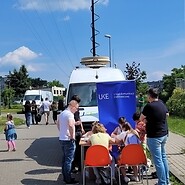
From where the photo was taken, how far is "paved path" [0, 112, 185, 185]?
9086mm

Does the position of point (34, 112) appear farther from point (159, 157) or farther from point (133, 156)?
point (159, 157)

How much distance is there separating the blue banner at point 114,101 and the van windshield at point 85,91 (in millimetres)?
3076

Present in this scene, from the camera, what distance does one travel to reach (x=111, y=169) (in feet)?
26.8

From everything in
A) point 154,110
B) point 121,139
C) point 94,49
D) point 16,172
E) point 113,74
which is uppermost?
point 94,49

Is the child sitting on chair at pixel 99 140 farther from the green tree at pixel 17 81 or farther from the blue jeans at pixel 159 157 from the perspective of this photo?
the green tree at pixel 17 81

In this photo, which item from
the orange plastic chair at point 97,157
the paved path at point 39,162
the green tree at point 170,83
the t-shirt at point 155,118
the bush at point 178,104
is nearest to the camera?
the t-shirt at point 155,118

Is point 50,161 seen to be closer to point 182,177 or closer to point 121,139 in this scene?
point 121,139

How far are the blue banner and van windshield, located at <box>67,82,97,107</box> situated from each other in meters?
3.08

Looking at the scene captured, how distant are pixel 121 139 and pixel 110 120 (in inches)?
49.9

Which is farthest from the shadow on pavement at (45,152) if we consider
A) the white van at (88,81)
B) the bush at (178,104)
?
the bush at (178,104)

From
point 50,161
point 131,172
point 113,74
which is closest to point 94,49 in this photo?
point 113,74

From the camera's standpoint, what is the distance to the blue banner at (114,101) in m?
9.87

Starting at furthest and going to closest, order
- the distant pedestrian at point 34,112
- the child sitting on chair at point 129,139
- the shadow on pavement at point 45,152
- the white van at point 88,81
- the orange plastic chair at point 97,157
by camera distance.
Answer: the distant pedestrian at point 34,112, the white van at point 88,81, the shadow on pavement at point 45,152, the child sitting on chair at point 129,139, the orange plastic chair at point 97,157

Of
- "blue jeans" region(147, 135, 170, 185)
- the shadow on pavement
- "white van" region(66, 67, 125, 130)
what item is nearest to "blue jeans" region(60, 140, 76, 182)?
"blue jeans" region(147, 135, 170, 185)
